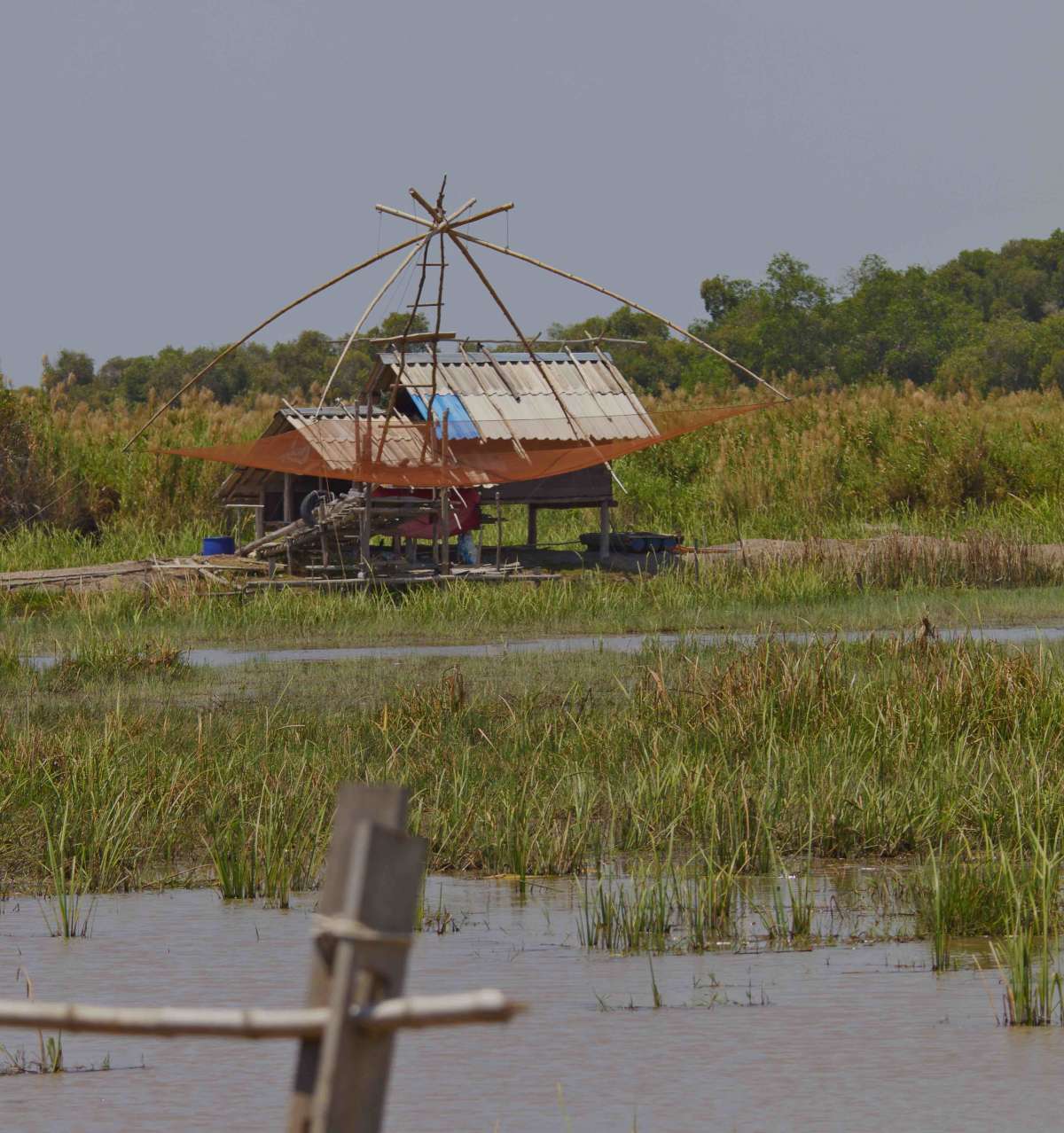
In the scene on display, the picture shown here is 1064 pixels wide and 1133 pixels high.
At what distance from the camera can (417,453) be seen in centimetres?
2358

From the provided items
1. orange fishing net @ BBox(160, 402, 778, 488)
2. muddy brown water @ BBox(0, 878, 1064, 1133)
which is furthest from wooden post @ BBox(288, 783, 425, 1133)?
orange fishing net @ BBox(160, 402, 778, 488)

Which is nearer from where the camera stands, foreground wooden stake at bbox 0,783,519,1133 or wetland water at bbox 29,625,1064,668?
foreground wooden stake at bbox 0,783,519,1133

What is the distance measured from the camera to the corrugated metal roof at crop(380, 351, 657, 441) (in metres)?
24.8

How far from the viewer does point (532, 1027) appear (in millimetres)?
6348

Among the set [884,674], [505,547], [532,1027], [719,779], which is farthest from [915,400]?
[532,1027]

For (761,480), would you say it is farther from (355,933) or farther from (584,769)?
(355,933)

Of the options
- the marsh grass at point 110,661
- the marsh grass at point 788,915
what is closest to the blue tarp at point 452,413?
the marsh grass at point 110,661

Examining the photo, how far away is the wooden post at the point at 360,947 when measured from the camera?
2600mm

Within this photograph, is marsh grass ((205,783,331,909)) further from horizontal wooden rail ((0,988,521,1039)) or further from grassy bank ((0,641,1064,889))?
horizontal wooden rail ((0,988,521,1039))

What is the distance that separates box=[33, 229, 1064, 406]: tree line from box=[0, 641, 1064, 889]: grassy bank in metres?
42.5

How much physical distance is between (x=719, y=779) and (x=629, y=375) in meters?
52.8

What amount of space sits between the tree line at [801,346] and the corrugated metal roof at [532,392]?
90.4 feet

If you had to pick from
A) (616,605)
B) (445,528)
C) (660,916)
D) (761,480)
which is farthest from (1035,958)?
(761,480)

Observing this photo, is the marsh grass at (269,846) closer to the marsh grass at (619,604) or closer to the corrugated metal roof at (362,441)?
the marsh grass at (619,604)
